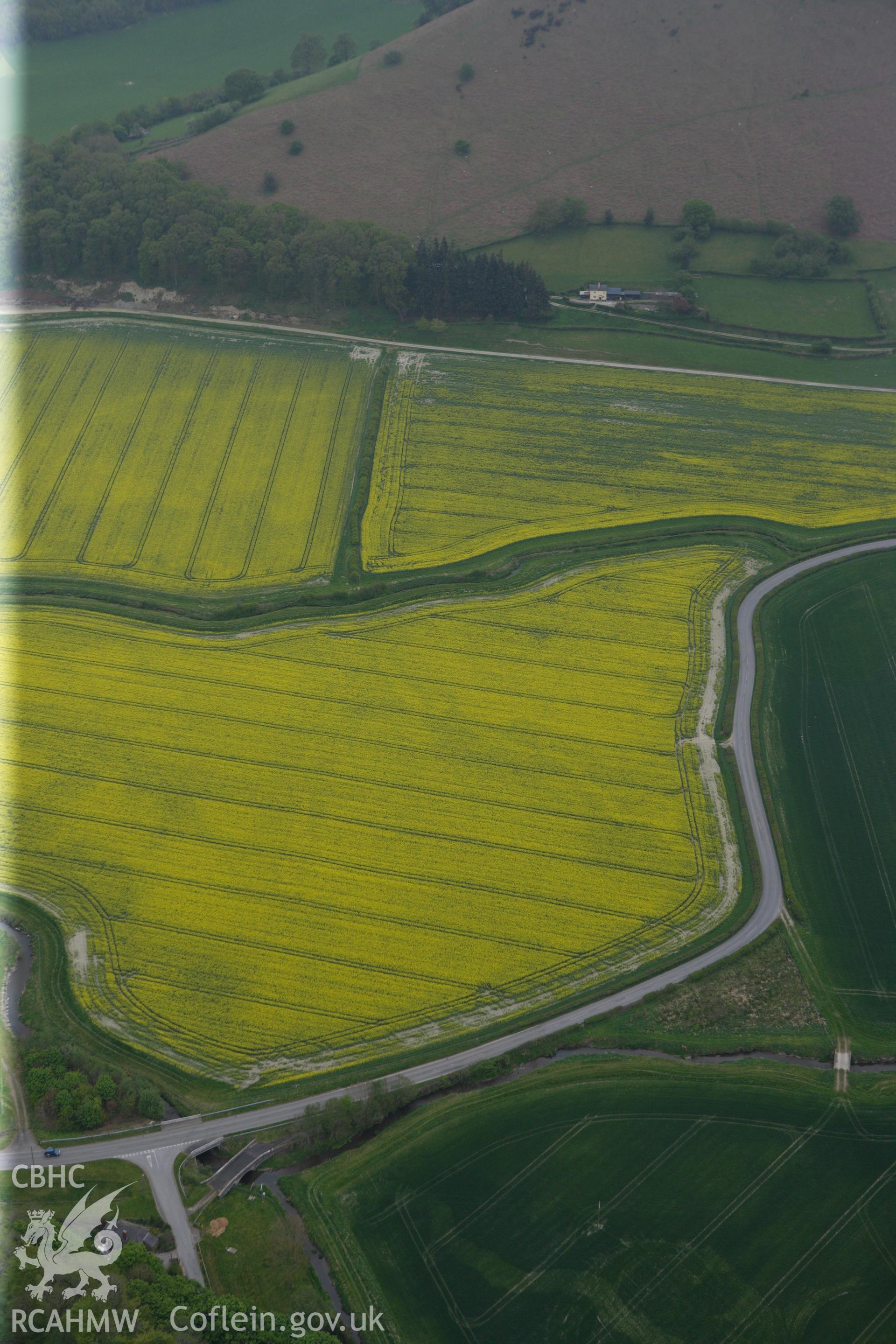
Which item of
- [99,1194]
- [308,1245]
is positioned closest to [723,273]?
[308,1245]

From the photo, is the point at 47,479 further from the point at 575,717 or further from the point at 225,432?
the point at 575,717

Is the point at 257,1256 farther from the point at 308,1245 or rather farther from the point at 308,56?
the point at 308,56

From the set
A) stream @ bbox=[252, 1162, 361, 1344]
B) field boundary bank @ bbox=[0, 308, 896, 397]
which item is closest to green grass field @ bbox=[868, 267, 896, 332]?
field boundary bank @ bbox=[0, 308, 896, 397]

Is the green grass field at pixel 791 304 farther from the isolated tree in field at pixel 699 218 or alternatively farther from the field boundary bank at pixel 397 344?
the isolated tree in field at pixel 699 218

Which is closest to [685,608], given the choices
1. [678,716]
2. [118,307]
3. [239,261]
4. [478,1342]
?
[678,716]

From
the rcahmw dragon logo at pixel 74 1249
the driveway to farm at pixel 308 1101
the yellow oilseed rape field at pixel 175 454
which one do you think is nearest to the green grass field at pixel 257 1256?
the driveway to farm at pixel 308 1101
